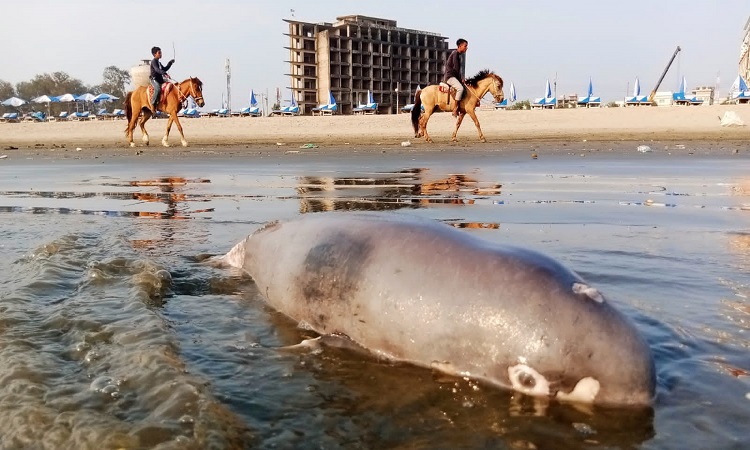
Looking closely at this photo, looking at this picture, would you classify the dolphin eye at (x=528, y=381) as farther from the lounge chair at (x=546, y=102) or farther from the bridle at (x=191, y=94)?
the lounge chair at (x=546, y=102)

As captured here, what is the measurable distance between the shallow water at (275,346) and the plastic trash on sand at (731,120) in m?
21.5

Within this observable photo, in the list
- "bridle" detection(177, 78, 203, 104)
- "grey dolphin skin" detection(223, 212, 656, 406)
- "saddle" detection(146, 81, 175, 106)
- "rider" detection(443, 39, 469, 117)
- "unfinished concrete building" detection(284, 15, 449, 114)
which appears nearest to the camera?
"grey dolphin skin" detection(223, 212, 656, 406)

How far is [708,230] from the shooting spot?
227 inches

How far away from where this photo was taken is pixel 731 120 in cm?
A: 2589

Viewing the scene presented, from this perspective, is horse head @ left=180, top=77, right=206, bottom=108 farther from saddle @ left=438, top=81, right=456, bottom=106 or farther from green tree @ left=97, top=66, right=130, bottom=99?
green tree @ left=97, top=66, right=130, bottom=99

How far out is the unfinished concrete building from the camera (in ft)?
351

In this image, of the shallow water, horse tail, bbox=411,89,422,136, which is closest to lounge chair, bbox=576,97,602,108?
horse tail, bbox=411,89,422,136

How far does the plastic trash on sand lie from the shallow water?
21531 millimetres

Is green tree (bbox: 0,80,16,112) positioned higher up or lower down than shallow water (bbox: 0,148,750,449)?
higher up

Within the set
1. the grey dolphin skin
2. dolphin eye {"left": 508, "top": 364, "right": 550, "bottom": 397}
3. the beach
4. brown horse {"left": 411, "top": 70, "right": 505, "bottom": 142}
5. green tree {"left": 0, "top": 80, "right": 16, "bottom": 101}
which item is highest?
green tree {"left": 0, "top": 80, "right": 16, "bottom": 101}

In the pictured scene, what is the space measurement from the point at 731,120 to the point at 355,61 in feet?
297

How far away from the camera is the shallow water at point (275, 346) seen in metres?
2.18

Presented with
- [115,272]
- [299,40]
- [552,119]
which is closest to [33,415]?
[115,272]

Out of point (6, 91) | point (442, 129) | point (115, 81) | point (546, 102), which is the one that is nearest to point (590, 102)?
point (546, 102)
